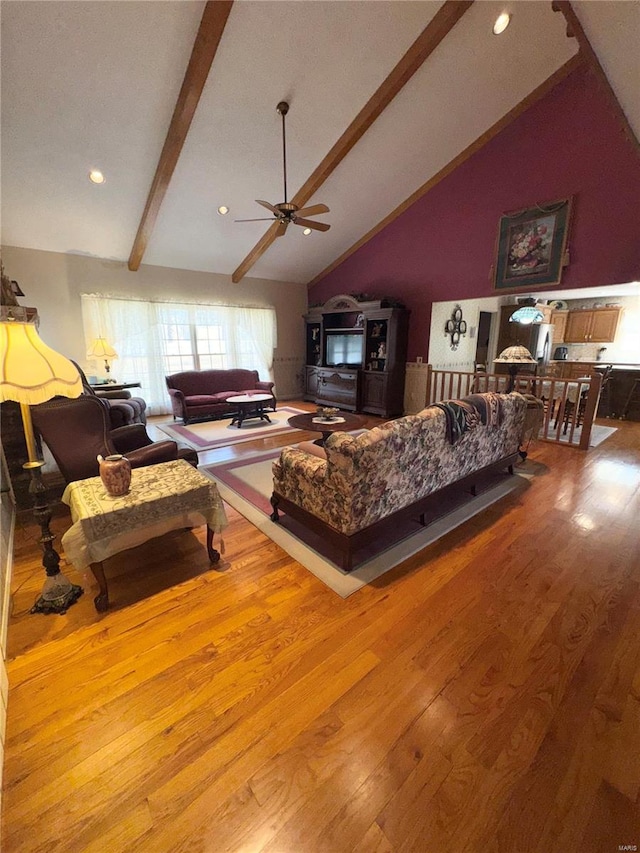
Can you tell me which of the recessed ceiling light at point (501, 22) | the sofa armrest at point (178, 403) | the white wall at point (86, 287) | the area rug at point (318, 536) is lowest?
the area rug at point (318, 536)

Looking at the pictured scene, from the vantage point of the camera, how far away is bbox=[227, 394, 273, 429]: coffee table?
5.49 metres

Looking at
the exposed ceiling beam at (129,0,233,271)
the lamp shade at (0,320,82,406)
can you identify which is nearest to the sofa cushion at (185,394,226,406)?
the exposed ceiling beam at (129,0,233,271)

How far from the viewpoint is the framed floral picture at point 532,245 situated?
4.33 meters

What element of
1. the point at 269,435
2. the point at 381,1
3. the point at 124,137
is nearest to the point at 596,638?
the point at 269,435

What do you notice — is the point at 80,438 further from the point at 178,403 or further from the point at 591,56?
the point at 591,56

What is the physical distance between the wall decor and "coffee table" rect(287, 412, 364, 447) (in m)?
3.49

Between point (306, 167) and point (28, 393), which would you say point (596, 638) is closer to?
point (28, 393)

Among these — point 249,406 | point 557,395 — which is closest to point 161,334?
point 249,406

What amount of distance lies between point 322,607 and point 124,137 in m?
4.83

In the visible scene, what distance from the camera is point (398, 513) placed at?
7.64 feet

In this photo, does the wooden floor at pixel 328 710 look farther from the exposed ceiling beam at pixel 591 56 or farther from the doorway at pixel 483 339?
the doorway at pixel 483 339

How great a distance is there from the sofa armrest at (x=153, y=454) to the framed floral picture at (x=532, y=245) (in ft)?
15.9

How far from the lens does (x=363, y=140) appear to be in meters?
4.26

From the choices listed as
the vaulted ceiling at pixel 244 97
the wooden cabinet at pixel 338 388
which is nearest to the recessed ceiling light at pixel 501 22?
the vaulted ceiling at pixel 244 97
